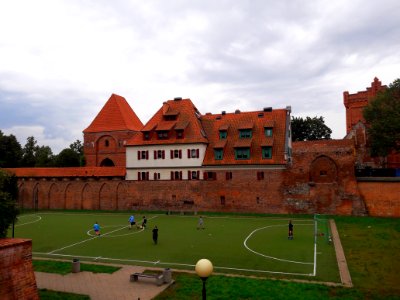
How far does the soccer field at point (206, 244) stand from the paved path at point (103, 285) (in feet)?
10.1

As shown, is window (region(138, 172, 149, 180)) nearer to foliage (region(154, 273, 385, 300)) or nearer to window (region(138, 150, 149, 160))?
window (region(138, 150, 149, 160))

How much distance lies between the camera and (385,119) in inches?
1619

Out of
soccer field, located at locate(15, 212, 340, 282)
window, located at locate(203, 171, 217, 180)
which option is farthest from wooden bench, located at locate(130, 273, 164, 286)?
window, located at locate(203, 171, 217, 180)

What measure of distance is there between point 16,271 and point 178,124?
3609cm

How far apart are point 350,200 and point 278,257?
20.1 meters

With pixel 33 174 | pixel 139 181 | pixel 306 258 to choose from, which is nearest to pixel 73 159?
pixel 33 174

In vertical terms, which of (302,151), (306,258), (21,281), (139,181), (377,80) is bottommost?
(306,258)

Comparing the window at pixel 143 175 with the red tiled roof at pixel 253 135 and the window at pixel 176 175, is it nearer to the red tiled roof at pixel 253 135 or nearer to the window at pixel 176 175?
the window at pixel 176 175

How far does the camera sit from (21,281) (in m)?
12.3

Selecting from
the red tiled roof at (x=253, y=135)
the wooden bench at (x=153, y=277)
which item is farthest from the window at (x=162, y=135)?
the wooden bench at (x=153, y=277)

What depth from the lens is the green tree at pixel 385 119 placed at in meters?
40.7

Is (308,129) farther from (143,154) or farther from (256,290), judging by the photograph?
(256,290)

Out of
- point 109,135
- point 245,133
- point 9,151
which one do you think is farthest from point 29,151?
point 245,133

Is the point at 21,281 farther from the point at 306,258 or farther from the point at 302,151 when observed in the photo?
the point at 302,151
